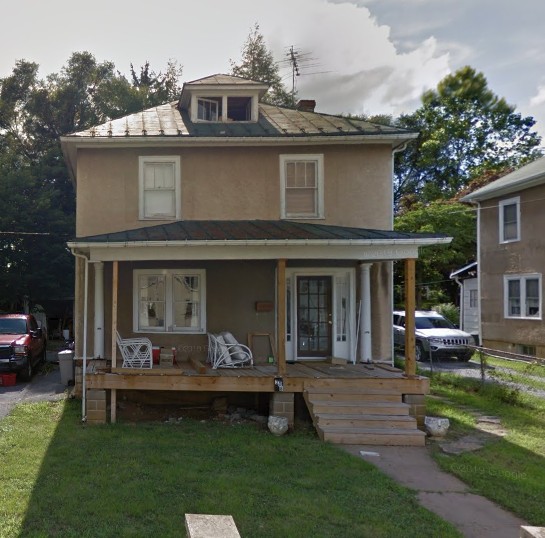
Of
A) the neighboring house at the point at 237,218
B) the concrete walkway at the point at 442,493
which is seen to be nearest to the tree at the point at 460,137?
the neighboring house at the point at 237,218

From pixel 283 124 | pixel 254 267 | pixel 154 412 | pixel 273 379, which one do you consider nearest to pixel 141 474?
pixel 273 379

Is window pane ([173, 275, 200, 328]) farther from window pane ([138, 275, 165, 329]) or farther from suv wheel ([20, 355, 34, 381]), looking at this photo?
suv wheel ([20, 355, 34, 381])

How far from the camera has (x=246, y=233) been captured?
10.8 meters

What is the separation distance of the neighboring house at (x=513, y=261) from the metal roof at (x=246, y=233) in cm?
976

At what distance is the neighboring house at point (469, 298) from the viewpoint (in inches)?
956

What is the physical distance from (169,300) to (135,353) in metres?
2.06

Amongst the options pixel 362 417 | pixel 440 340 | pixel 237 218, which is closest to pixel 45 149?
pixel 237 218

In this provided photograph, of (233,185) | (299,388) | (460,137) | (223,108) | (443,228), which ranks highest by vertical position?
(460,137)

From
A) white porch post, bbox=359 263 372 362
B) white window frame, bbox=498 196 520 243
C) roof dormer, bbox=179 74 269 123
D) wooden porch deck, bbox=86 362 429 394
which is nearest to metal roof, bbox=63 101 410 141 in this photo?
roof dormer, bbox=179 74 269 123

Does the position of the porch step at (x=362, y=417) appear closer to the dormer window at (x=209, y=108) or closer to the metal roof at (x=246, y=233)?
the metal roof at (x=246, y=233)

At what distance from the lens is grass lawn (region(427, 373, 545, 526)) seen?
6.43 meters

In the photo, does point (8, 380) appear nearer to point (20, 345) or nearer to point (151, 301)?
point (20, 345)

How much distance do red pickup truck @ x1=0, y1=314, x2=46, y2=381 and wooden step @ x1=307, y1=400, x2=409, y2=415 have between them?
8607 mm

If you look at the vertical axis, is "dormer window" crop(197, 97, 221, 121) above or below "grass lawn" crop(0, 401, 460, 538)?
above
